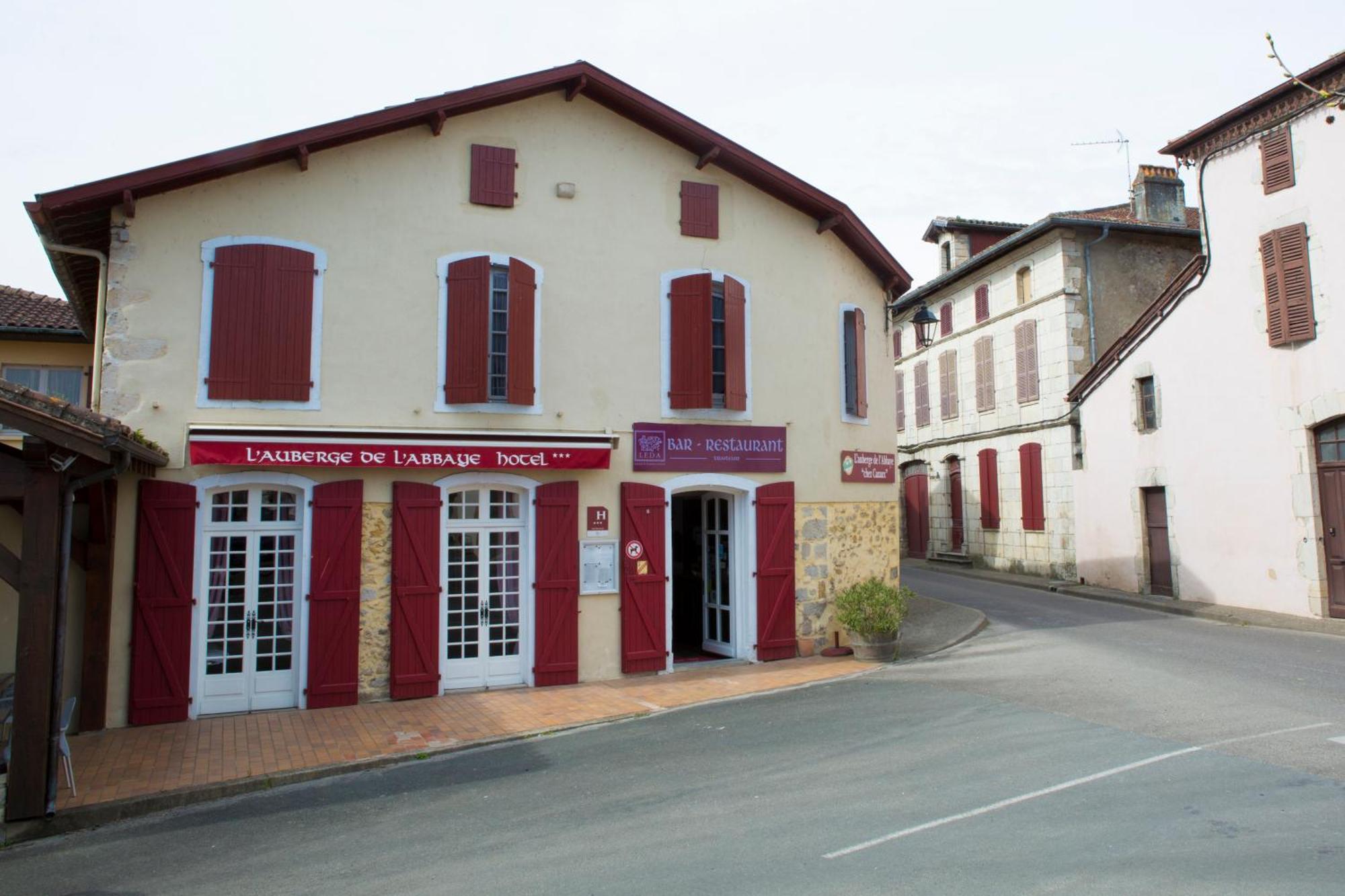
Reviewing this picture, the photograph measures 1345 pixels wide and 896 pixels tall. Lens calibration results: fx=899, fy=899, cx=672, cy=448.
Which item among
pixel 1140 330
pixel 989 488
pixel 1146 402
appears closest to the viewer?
pixel 1140 330

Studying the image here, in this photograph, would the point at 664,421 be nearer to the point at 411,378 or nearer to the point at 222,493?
the point at 411,378

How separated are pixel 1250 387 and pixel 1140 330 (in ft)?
8.88

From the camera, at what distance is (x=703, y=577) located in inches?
500

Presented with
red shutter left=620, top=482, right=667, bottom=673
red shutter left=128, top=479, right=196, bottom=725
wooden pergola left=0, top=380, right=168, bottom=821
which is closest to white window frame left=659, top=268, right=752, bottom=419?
red shutter left=620, top=482, right=667, bottom=673

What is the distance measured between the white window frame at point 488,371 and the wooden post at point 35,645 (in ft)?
13.7

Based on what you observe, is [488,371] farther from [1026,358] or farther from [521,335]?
[1026,358]

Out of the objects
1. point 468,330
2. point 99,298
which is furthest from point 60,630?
point 468,330

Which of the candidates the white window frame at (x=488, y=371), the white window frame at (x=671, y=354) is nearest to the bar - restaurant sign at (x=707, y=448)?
the white window frame at (x=671, y=354)

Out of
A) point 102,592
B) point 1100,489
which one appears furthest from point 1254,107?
point 102,592

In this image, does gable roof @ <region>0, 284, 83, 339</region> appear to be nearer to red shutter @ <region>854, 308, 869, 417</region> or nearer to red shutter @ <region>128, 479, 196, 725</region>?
red shutter @ <region>128, 479, 196, 725</region>

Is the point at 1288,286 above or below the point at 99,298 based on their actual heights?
above

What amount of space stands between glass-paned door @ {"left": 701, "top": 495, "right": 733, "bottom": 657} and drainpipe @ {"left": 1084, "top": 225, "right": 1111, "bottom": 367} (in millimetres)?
11386

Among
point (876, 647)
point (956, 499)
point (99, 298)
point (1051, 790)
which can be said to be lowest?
point (1051, 790)

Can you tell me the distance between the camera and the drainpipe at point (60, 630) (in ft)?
20.8
